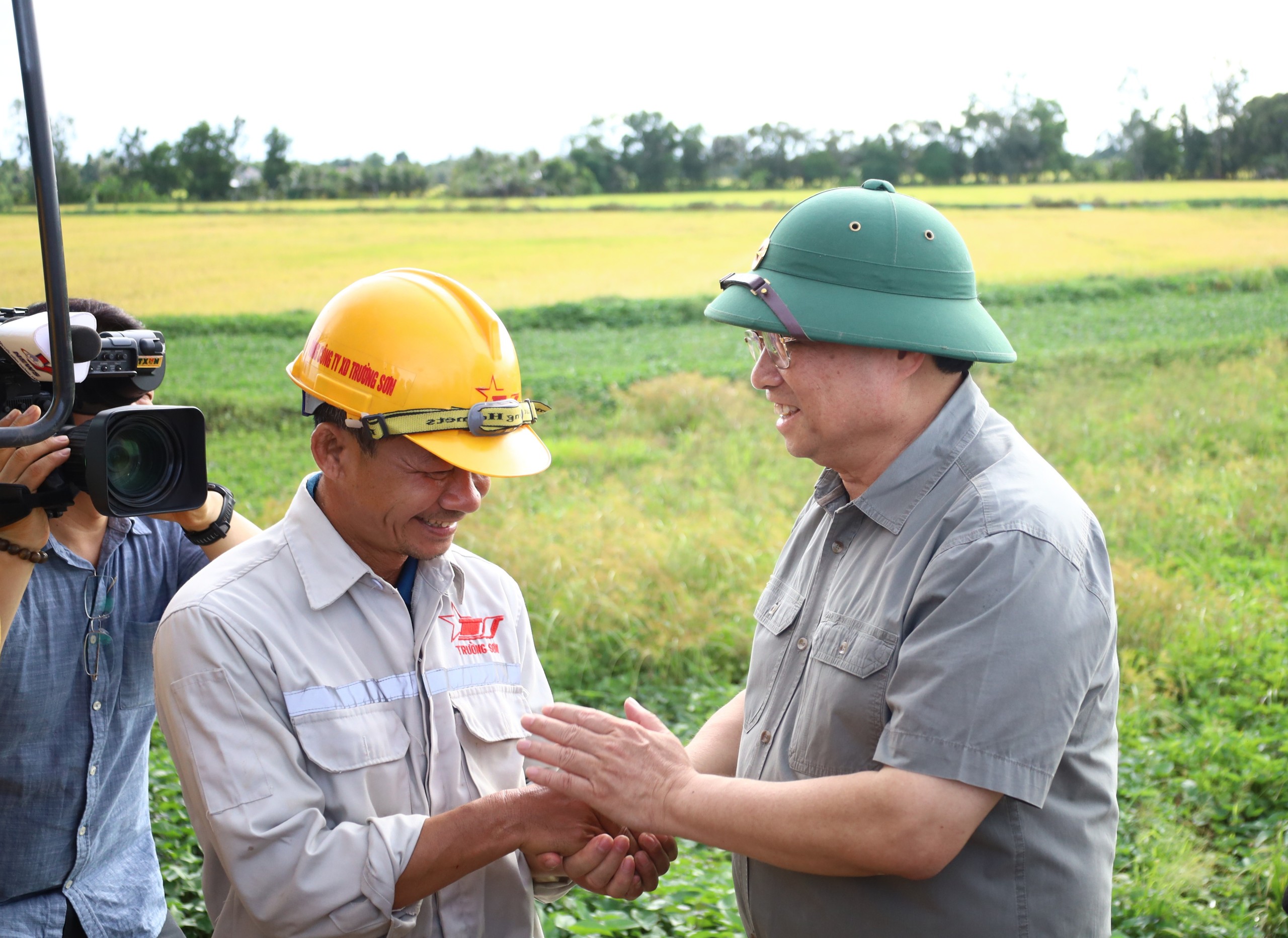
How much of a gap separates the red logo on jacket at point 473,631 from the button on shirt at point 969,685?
61cm

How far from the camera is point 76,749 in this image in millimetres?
2352

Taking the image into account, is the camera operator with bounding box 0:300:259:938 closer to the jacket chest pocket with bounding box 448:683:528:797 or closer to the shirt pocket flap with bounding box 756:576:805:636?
the jacket chest pocket with bounding box 448:683:528:797

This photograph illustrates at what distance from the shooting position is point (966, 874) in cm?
189

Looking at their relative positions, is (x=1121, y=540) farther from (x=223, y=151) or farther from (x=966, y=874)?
(x=223, y=151)

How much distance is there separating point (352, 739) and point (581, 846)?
544mm

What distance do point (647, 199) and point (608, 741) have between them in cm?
1093

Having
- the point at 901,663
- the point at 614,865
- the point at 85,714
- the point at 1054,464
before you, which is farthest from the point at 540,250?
the point at 901,663

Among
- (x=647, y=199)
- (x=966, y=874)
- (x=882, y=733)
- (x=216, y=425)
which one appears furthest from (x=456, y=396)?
(x=647, y=199)

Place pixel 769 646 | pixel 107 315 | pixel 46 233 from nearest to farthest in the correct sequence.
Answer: pixel 46 233 → pixel 769 646 → pixel 107 315

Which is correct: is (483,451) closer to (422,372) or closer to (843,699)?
(422,372)

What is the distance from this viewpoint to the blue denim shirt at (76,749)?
2.28m

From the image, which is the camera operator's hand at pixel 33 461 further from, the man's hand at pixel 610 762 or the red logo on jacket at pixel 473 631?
the man's hand at pixel 610 762

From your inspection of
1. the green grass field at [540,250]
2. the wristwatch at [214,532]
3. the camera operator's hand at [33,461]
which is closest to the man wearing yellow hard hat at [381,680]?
the camera operator's hand at [33,461]

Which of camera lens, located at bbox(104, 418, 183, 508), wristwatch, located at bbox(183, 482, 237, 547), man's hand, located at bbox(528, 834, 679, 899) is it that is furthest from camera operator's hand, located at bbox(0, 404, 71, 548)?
man's hand, located at bbox(528, 834, 679, 899)
